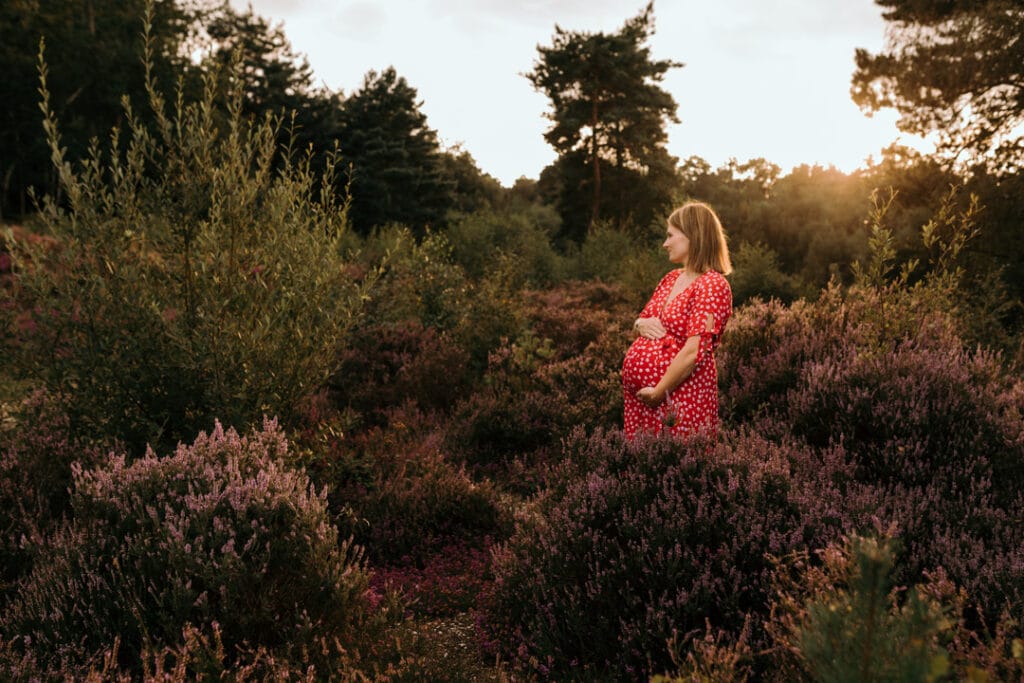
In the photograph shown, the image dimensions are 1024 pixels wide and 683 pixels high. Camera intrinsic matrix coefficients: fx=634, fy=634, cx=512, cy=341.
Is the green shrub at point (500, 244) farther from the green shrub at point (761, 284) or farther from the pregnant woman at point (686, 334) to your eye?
the pregnant woman at point (686, 334)

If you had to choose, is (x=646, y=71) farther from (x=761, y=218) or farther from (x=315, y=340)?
(x=315, y=340)

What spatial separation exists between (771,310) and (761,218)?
2076 cm

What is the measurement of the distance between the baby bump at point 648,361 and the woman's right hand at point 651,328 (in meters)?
0.04

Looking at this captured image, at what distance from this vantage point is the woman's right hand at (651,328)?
4341mm

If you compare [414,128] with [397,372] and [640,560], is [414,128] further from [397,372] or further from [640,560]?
[640,560]

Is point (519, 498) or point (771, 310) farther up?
point (771, 310)

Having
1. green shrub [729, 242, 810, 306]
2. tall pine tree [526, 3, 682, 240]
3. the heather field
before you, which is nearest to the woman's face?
the heather field

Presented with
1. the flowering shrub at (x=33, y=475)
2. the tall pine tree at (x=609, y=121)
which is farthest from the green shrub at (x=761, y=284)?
the tall pine tree at (x=609, y=121)

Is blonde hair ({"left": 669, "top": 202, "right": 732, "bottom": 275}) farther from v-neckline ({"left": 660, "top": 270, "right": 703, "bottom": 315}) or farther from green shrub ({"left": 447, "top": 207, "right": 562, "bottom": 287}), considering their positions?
green shrub ({"left": 447, "top": 207, "right": 562, "bottom": 287})

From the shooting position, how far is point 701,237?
4.16 m

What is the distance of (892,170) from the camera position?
14.2m

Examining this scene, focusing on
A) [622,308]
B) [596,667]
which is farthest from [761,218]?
[596,667]

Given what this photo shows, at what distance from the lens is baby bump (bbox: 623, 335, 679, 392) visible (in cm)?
427

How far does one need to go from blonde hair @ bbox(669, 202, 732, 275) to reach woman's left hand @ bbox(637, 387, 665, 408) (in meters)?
0.85
